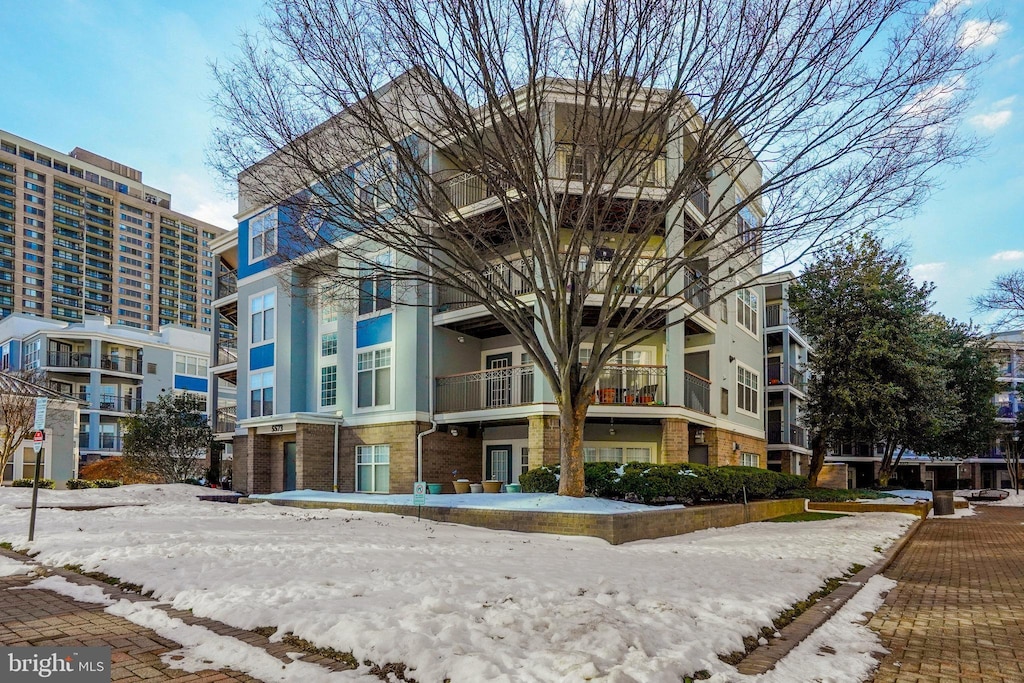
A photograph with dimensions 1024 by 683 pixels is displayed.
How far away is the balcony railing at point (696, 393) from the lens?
22677mm

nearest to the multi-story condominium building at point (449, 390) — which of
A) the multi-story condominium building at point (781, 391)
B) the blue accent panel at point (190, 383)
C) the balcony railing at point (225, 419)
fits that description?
the balcony railing at point (225, 419)

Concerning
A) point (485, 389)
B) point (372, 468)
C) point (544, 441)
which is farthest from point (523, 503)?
point (372, 468)

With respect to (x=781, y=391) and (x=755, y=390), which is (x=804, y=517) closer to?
(x=755, y=390)

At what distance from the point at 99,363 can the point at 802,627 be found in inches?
2540

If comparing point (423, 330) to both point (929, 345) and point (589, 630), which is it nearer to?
point (589, 630)

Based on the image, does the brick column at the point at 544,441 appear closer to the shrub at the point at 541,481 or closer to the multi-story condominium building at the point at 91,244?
the shrub at the point at 541,481

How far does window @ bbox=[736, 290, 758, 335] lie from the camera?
27812 millimetres

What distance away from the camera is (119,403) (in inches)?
2425

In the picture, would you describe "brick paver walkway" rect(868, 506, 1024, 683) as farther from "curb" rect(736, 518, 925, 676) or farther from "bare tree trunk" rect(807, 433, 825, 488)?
"bare tree trunk" rect(807, 433, 825, 488)

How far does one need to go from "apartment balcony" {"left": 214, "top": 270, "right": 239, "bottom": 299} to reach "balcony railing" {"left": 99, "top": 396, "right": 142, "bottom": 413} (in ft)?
108

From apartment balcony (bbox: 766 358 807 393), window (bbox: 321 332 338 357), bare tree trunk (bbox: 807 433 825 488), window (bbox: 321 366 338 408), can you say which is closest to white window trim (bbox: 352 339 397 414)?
window (bbox: 321 366 338 408)

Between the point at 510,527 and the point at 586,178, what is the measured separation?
6.75 m

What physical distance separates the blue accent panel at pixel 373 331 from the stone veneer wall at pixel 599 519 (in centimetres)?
715

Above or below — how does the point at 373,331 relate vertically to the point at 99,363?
below
